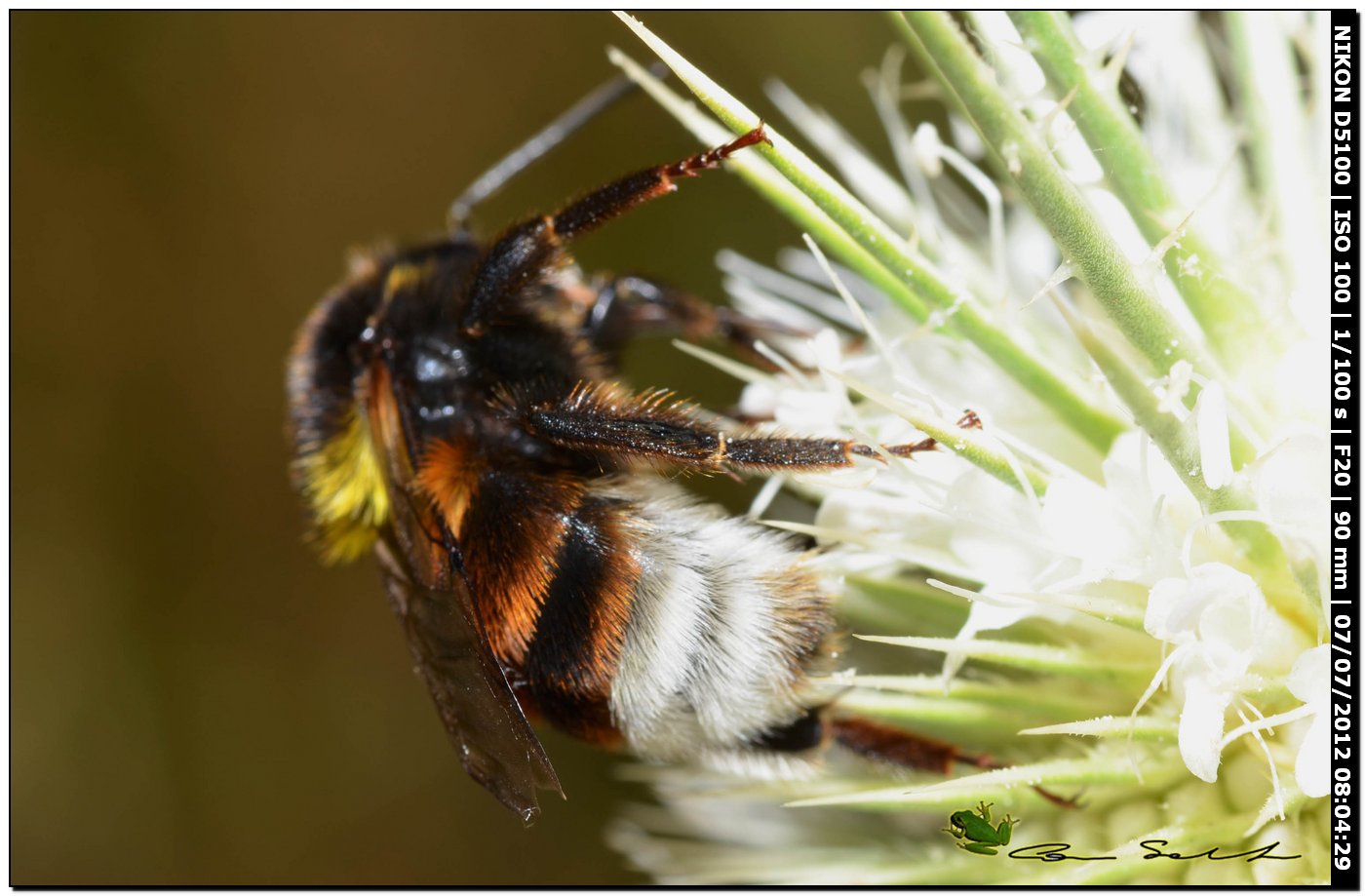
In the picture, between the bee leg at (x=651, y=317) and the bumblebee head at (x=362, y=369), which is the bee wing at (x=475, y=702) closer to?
the bumblebee head at (x=362, y=369)

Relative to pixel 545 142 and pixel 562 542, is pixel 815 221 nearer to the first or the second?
pixel 562 542

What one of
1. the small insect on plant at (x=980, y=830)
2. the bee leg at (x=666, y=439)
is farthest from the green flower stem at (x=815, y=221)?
the small insect on plant at (x=980, y=830)

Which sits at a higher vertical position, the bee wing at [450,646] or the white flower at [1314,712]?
the white flower at [1314,712]

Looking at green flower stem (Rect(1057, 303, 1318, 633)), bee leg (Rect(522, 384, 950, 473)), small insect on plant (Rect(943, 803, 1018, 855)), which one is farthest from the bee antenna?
small insect on plant (Rect(943, 803, 1018, 855))

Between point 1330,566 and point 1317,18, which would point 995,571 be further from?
point 1317,18

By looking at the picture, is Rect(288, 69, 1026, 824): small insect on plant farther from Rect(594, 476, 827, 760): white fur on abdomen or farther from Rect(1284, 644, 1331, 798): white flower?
Rect(1284, 644, 1331, 798): white flower
